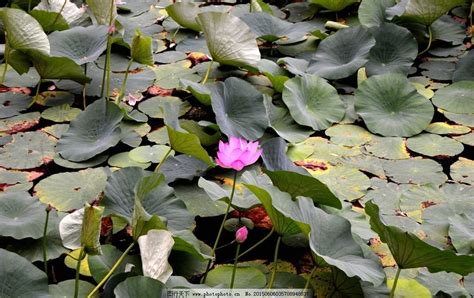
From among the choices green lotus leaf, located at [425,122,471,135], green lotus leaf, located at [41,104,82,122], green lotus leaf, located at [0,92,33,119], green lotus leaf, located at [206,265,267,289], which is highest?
green lotus leaf, located at [206,265,267,289]

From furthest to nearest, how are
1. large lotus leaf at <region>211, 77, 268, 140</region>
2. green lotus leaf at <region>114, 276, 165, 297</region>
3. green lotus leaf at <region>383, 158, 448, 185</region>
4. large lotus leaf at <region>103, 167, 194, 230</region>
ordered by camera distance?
large lotus leaf at <region>211, 77, 268, 140</region> < green lotus leaf at <region>383, 158, 448, 185</region> < large lotus leaf at <region>103, 167, 194, 230</region> < green lotus leaf at <region>114, 276, 165, 297</region>

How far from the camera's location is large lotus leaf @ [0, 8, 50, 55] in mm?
2117

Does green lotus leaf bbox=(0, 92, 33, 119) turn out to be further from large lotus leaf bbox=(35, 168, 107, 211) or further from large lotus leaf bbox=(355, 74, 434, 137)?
large lotus leaf bbox=(355, 74, 434, 137)

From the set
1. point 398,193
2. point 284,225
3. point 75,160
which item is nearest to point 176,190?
point 75,160

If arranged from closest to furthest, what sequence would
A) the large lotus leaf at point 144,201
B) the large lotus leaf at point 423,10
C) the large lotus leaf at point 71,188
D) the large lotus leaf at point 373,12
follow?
the large lotus leaf at point 144,201, the large lotus leaf at point 71,188, the large lotus leaf at point 423,10, the large lotus leaf at point 373,12

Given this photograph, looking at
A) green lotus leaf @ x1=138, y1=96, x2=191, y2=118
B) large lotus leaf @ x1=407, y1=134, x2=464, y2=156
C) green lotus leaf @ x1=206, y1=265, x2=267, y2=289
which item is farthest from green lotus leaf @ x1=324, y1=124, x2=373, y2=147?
green lotus leaf @ x1=206, y1=265, x2=267, y2=289

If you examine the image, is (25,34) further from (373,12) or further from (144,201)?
(373,12)

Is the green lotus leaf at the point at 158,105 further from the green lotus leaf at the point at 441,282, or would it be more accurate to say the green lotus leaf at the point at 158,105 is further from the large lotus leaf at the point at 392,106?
the green lotus leaf at the point at 441,282

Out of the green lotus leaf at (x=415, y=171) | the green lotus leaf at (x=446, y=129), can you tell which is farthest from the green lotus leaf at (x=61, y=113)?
the green lotus leaf at (x=446, y=129)

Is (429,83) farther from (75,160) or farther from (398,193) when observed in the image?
(75,160)

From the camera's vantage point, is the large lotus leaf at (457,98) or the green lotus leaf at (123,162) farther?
the large lotus leaf at (457,98)

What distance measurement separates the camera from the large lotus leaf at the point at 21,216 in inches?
60.8

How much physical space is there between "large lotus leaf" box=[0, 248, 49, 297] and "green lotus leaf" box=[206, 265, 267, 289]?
0.35m

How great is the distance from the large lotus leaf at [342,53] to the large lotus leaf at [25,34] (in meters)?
0.88
